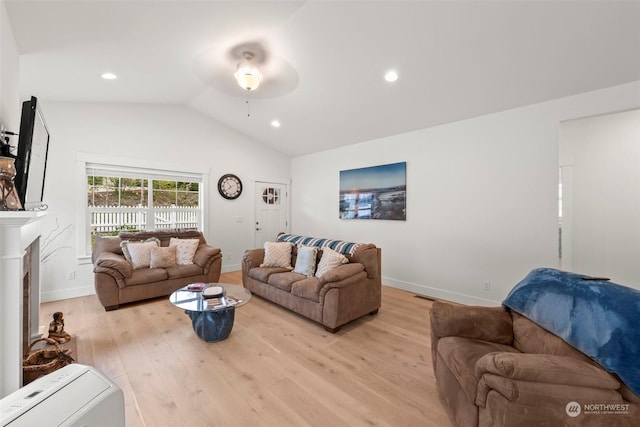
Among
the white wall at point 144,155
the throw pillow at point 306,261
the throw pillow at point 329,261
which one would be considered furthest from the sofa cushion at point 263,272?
the white wall at point 144,155

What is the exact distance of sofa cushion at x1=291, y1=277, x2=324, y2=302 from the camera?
2.84 m

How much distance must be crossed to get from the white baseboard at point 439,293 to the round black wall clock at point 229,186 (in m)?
3.36

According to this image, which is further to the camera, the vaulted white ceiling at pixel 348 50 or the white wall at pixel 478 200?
the white wall at pixel 478 200

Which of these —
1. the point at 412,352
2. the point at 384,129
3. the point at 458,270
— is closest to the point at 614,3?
the point at 384,129

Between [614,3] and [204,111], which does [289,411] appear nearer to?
[614,3]

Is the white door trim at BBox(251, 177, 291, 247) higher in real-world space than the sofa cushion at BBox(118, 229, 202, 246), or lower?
higher

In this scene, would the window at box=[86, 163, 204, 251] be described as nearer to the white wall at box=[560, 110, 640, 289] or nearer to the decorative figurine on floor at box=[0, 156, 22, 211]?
the decorative figurine on floor at box=[0, 156, 22, 211]

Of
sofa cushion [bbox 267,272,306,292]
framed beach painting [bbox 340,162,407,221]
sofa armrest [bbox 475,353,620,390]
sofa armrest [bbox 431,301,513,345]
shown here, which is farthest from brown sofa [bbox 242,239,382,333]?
sofa armrest [bbox 475,353,620,390]

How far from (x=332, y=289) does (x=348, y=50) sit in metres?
2.52

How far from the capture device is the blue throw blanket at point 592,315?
45.3 inches

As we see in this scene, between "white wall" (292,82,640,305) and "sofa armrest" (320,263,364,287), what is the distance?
1.55 metres

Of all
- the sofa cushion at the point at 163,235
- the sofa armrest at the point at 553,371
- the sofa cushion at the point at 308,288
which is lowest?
the sofa cushion at the point at 308,288

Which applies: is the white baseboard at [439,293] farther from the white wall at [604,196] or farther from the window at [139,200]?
the window at [139,200]

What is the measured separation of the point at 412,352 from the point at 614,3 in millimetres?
3141
